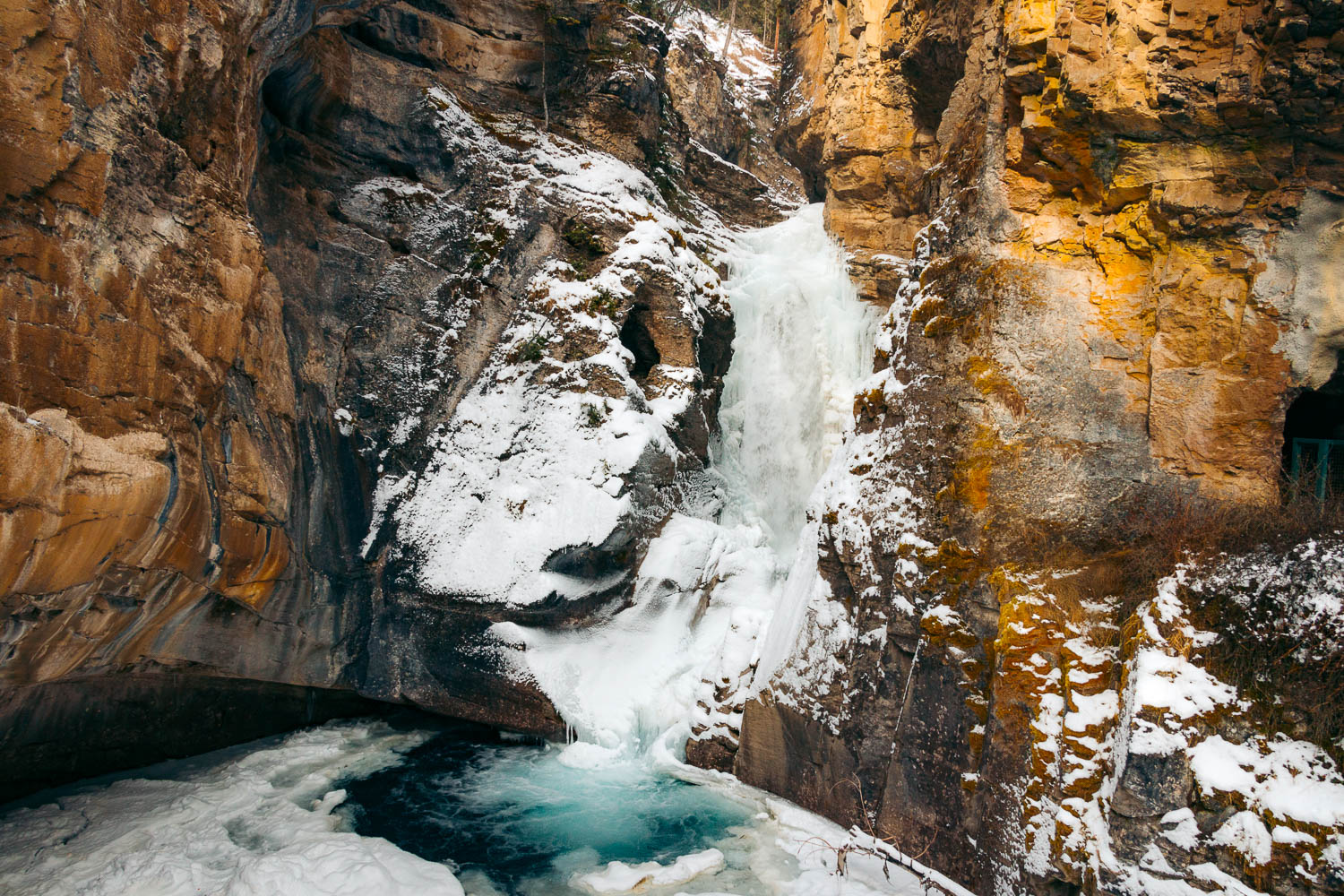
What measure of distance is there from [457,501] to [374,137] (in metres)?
6.56

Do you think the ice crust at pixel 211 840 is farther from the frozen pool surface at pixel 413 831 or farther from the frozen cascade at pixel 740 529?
the frozen cascade at pixel 740 529

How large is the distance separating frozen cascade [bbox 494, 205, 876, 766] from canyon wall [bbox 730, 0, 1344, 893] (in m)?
2.37

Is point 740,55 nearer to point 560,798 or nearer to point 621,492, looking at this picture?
point 621,492

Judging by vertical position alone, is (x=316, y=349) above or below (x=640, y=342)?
below

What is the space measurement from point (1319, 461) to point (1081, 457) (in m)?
2.67

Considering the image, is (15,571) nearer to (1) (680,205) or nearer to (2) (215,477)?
(2) (215,477)

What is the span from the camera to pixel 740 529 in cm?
1386

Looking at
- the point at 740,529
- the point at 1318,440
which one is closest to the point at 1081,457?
the point at 1318,440

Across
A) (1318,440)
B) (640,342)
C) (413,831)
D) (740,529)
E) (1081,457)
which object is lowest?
(413,831)

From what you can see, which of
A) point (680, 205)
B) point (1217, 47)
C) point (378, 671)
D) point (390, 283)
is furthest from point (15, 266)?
point (680, 205)

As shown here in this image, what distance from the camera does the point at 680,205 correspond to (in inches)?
680

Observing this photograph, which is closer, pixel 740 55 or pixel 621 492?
pixel 621 492

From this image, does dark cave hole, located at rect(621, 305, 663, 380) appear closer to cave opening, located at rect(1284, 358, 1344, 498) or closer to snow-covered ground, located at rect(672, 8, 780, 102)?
cave opening, located at rect(1284, 358, 1344, 498)

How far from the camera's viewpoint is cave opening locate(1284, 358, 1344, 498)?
785cm
